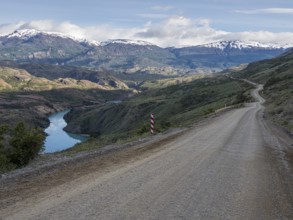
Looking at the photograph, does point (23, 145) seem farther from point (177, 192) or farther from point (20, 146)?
point (177, 192)

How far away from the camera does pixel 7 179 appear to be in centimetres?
1298

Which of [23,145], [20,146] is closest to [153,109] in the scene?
[23,145]

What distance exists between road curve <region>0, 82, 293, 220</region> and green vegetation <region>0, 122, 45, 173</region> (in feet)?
25.6

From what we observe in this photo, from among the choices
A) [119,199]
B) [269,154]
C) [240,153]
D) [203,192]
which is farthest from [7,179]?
[269,154]

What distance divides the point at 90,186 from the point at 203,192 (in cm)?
333

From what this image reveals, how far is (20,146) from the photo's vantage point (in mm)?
21578

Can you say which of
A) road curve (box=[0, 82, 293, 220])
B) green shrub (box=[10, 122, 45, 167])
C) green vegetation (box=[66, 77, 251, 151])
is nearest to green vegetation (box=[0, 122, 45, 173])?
green shrub (box=[10, 122, 45, 167])

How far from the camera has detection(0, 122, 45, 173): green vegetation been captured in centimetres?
2093

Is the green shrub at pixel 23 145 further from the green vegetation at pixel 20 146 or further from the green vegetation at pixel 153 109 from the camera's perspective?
the green vegetation at pixel 153 109

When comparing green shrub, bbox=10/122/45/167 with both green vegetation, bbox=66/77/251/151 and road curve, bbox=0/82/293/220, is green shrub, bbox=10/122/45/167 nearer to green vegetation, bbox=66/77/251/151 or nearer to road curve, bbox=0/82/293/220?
road curve, bbox=0/82/293/220

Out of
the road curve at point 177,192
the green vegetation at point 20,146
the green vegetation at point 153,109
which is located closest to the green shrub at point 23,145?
the green vegetation at point 20,146

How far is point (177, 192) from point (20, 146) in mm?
13220

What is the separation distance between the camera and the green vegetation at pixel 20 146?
824 inches

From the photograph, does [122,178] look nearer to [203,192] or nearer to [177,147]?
[203,192]
